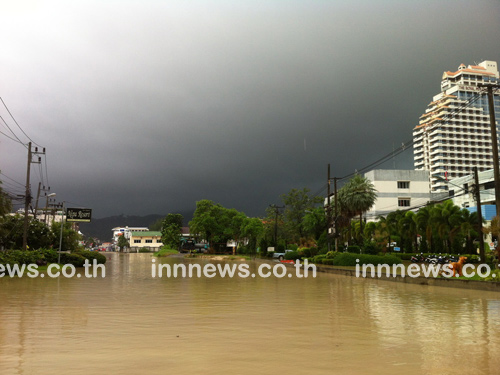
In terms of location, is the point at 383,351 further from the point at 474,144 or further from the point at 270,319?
the point at 474,144

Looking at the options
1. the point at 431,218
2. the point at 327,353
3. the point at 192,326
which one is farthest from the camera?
the point at 431,218

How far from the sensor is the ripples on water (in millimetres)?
6203

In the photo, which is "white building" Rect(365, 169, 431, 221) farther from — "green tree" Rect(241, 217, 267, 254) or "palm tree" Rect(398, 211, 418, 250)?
"palm tree" Rect(398, 211, 418, 250)

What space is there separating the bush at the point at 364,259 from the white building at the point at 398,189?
6216 centimetres

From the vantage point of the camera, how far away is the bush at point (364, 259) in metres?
34.6

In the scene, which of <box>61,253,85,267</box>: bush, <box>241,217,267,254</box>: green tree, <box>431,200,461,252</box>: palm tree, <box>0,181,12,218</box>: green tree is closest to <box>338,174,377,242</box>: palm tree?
<box>431,200,461,252</box>: palm tree

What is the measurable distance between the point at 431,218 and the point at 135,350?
51618 mm

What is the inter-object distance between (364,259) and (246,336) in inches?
1128

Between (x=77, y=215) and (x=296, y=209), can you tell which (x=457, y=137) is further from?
(x=77, y=215)

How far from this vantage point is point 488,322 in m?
10.4

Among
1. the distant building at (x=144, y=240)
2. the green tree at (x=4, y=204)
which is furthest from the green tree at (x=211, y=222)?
the distant building at (x=144, y=240)

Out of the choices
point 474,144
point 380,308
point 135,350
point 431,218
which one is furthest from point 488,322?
point 474,144

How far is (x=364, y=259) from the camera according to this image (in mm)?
35469

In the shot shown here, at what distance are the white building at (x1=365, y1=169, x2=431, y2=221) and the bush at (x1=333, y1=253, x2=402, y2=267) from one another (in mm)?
62162
